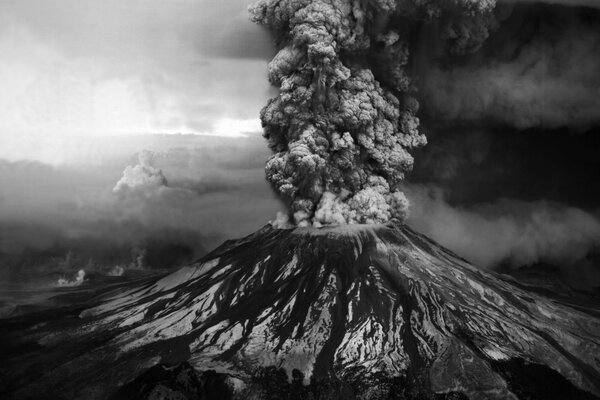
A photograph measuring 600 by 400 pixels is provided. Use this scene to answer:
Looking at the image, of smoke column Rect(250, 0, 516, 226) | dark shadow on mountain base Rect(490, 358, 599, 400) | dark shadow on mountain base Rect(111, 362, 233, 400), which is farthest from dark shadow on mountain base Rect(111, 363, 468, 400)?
smoke column Rect(250, 0, 516, 226)

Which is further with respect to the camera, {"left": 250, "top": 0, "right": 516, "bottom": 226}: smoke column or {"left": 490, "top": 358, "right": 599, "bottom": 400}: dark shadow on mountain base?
{"left": 250, "top": 0, "right": 516, "bottom": 226}: smoke column

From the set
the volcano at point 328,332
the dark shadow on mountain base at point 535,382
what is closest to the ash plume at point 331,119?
the volcano at point 328,332

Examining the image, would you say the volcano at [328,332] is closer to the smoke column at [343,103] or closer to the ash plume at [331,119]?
the ash plume at [331,119]

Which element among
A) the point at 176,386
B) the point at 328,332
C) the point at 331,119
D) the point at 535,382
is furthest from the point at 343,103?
the point at 176,386

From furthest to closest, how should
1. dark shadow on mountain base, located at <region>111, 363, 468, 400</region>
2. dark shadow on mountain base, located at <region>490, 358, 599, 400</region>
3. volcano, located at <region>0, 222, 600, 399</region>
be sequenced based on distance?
volcano, located at <region>0, 222, 600, 399</region> → dark shadow on mountain base, located at <region>490, 358, 599, 400</region> → dark shadow on mountain base, located at <region>111, 363, 468, 400</region>

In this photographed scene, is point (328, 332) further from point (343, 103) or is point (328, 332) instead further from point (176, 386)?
point (343, 103)

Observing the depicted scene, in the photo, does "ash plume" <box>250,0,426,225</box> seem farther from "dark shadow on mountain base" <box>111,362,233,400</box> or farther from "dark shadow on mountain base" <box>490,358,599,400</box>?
"dark shadow on mountain base" <box>111,362,233,400</box>
